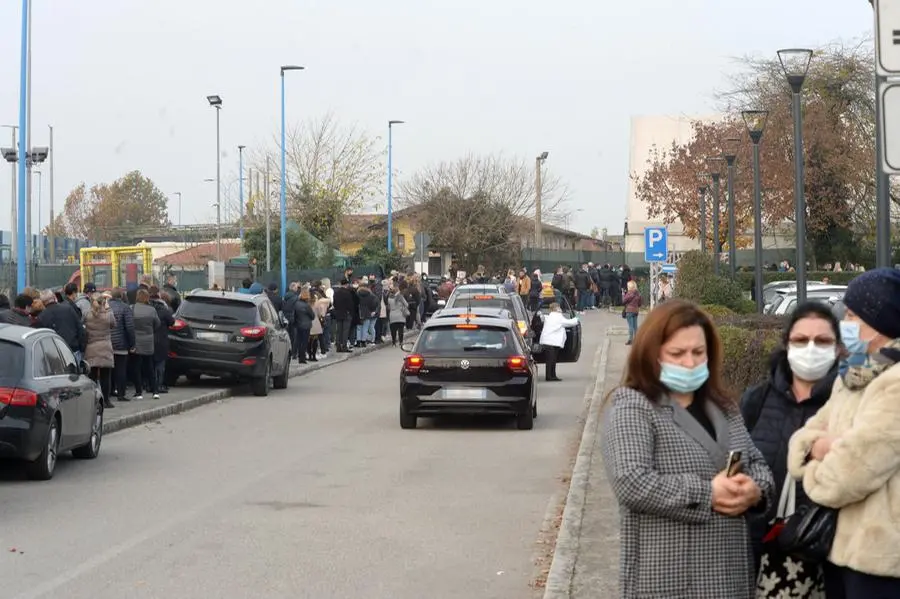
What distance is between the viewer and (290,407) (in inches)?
873

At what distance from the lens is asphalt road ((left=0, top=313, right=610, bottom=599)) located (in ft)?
29.3

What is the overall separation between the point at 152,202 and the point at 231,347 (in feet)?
395

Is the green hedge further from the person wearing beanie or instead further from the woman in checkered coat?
the person wearing beanie

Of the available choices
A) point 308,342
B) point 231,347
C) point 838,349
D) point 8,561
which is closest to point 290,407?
point 231,347

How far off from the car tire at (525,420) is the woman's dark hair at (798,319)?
13.0m

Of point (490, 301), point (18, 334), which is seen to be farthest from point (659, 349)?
point (490, 301)

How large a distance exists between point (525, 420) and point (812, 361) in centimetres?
1338

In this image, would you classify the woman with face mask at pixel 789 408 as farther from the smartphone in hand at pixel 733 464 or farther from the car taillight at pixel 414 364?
the car taillight at pixel 414 364

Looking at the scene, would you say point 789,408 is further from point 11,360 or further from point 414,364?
point 414,364

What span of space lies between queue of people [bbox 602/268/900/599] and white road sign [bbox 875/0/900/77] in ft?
8.26

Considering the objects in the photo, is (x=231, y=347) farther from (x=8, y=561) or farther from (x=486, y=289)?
(x=8, y=561)

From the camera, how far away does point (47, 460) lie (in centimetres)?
1338

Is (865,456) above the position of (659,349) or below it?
below

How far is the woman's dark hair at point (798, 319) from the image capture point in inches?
211
